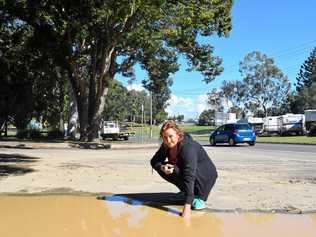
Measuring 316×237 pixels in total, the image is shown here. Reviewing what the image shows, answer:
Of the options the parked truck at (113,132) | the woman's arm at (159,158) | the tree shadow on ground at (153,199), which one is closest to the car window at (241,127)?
the parked truck at (113,132)

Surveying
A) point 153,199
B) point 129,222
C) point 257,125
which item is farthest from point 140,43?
point 257,125

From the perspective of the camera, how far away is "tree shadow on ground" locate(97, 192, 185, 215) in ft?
30.6

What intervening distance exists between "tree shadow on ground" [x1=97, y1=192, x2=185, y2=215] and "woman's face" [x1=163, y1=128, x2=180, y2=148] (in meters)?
1.03

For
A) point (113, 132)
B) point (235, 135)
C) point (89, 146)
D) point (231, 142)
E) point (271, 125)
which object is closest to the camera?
point (89, 146)

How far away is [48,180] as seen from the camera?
528 inches

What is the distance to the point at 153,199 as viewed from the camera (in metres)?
10.0

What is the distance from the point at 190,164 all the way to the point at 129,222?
3.86ft

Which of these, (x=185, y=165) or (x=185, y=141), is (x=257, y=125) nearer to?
(x=185, y=141)

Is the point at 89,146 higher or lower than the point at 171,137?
lower

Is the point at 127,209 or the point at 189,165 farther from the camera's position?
the point at 127,209

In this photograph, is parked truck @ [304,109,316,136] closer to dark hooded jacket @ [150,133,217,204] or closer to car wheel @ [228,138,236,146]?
car wheel @ [228,138,236,146]

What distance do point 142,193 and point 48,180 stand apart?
3.30 meters

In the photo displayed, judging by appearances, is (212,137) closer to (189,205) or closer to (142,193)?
(142,193)

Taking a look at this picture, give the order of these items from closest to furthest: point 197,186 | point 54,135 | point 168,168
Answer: point 168,168, point 197,186, point 54,135
